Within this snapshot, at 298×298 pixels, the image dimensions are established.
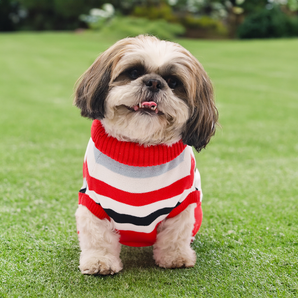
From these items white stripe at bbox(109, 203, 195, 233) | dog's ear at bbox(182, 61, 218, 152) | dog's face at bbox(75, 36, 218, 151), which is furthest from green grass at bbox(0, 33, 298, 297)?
dog's face at bbox(75, 36, 218, 151)

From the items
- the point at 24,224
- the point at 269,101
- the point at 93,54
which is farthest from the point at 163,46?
the point at 93,54

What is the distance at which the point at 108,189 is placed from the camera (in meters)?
2.09

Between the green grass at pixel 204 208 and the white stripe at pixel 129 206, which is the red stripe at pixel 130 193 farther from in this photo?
the green grass at pixel 204 208

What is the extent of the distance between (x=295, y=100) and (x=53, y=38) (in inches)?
600

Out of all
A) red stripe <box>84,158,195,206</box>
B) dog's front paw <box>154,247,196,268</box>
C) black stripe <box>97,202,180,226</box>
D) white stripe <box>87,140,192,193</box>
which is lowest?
dog's front paw <box>154,247,196,268</box>

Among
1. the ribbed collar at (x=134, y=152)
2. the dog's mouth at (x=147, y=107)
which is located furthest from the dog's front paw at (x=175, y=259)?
the dog's mouth at (x=147, y=107)

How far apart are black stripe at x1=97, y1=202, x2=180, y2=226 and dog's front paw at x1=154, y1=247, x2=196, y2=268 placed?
25cm

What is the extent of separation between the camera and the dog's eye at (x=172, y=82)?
2.06m

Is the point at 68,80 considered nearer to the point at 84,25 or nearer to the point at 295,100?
the point at 295,100

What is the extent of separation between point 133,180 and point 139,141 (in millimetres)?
219

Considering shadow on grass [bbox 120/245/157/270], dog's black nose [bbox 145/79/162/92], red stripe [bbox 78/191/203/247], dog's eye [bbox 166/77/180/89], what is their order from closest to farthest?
dog's black nose [bbox 145/79/162/92], dog's eye [bbox 166/77/180/89], red stripe [bbox 78/191/203/247], shadow on grass [bbox 120/245/157/270]

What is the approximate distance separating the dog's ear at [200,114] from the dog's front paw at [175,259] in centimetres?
64

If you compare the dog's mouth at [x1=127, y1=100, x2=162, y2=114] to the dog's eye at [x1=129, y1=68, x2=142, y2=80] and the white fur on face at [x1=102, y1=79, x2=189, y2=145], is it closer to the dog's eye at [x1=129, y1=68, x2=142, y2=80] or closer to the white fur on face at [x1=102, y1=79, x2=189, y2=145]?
the white fur on face at [x1=102, y1=79, x2=189, y2=145]

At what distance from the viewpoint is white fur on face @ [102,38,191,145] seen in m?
1.97
